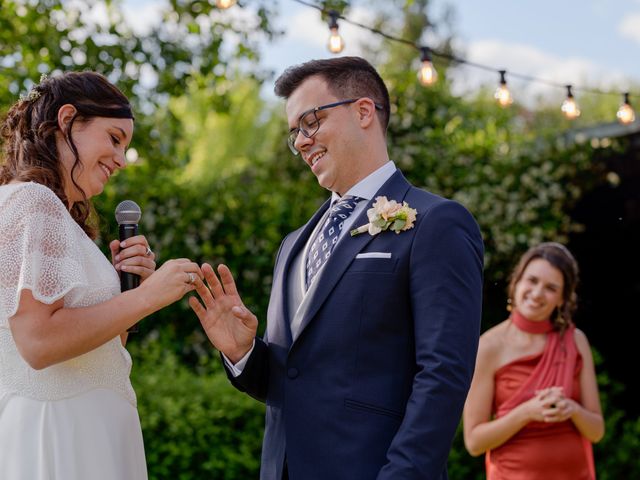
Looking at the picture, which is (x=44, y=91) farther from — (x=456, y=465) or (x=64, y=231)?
(x=456, y=465)

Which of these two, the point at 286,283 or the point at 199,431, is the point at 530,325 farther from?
the point at 199,431

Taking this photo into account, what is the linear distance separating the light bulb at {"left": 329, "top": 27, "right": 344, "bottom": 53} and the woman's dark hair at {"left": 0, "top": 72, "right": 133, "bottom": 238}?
1960mm

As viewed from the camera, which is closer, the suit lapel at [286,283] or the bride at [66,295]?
the bride at [66,295]

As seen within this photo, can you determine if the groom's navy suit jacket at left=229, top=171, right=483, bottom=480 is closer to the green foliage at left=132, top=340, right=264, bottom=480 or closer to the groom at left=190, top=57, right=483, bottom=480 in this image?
the groom at left=190, top=57, right=483, bottom=480

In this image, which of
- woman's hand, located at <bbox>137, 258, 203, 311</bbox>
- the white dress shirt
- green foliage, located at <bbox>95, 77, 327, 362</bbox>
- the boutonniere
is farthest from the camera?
green foliage, located at <bbox>95, 77, 327, 362</bbox>

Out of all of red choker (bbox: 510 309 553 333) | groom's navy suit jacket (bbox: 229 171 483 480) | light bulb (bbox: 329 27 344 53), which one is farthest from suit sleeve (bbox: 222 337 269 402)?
light bulb (bbox: 329 27 344 53)

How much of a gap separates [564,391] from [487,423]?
385mm

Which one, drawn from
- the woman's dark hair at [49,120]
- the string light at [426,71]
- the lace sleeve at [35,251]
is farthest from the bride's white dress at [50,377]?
the string light at [426,71]

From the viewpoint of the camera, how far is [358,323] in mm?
2443

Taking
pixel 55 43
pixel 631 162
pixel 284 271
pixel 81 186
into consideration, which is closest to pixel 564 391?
pixel 284 271

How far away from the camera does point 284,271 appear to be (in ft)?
9.31

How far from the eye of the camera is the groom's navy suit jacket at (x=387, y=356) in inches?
91.3

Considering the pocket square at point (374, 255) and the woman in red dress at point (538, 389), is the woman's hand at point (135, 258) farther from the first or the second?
the woman in red dress at point (538, 389)

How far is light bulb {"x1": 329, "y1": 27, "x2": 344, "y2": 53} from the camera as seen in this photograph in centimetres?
442
